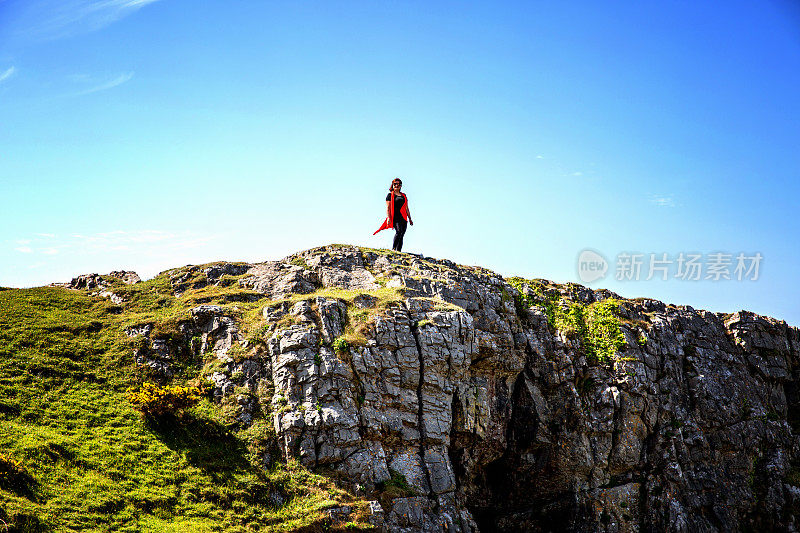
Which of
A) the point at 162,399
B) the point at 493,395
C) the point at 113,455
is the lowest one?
the point at 113,455

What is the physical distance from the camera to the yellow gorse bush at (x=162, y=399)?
2431 centimetres

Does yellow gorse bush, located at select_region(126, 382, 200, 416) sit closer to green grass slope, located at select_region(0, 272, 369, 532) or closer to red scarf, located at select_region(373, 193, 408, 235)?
green grass slope, located at select_region(0, 272, 369, 532)

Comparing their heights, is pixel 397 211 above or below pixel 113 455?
above

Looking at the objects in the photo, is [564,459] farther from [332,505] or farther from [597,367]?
[332,505]

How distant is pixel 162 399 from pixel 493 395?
16120mm

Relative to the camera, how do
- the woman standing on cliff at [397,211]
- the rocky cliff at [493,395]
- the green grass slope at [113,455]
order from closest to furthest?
the green grass slope at [113,455] → the rocky cliff at [493,395] → the woman standing on cliff at [397,211]

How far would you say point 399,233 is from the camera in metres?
34.8

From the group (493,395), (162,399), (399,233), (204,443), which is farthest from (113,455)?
(399,233)

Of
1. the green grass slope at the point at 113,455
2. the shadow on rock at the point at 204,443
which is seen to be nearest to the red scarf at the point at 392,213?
the green grass slope at the point at 113,455

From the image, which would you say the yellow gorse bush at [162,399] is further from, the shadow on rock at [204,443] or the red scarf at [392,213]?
the red scarf at [392,213]

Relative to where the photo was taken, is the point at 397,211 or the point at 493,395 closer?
the point at 493,395

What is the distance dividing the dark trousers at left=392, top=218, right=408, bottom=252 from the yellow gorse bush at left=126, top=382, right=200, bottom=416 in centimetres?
1505

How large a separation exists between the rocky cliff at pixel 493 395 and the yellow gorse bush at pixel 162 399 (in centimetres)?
160

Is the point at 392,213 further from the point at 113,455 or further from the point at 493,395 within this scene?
the point at 113,455
